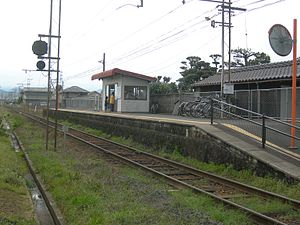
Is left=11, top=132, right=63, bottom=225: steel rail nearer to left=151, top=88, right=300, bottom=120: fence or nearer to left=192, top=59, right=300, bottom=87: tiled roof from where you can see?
left=151, top=88, right=300, bottom=120: fence

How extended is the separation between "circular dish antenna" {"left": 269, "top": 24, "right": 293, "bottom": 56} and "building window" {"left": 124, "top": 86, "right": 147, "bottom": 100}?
69.9ft

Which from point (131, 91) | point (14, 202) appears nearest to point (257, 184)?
point (14, 202)

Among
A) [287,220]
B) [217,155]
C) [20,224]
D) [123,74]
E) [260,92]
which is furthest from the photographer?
[123,74]

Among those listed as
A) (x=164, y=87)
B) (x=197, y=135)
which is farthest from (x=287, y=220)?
(x=164, y=87)

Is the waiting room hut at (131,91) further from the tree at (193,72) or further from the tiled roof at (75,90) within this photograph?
the tiled roof at (75,90)

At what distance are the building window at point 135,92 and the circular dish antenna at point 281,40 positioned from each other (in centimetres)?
2132

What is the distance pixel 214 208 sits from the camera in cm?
787

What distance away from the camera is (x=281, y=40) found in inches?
456

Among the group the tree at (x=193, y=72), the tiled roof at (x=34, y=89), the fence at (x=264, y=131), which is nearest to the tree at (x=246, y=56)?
the tree at (x=193, y=72)

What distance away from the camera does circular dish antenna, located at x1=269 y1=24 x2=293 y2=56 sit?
11461mm

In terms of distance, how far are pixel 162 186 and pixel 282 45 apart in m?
5.09

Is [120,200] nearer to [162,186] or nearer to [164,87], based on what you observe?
[162,186]

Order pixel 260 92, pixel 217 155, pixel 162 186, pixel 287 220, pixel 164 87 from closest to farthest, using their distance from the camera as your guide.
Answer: pixel 287 220, pixel 162 186, pixel 217 155, pixel 260 92, pixel 164 87

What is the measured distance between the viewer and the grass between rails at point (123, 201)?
677 centimetres
